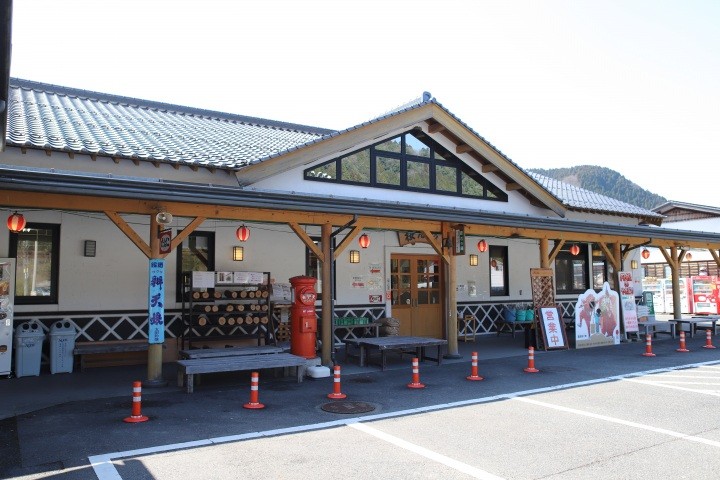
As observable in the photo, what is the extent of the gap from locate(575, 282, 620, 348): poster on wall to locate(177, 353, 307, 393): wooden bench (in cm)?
784

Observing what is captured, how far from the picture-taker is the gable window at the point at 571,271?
62.5ft

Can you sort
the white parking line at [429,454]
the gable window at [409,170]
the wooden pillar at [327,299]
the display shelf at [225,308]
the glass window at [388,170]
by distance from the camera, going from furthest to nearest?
1. the glass window at [388,170]
2. the gable window at [409,170]
3. the display shelf at [225,308]
4. the wooden pillar at [327,299]
5. the white parking line at [429,454]

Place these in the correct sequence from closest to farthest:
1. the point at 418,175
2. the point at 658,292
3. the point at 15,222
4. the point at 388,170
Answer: the point at 15,222 → the point at 388,170 → the point at 418,175 → the point at 658,292

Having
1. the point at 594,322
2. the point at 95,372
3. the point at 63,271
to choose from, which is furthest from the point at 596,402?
the point at 63,271

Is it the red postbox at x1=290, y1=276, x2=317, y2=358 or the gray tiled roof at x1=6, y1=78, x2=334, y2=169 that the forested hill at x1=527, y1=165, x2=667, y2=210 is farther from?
the red postbox at x1=290, y1=276, x2=317, y2=358

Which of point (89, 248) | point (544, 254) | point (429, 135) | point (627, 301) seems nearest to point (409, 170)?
point (429, 135)

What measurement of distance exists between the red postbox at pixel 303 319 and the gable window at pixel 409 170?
3159 millimetres

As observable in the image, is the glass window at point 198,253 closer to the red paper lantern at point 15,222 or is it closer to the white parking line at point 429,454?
the red paper lantern at point 15,222

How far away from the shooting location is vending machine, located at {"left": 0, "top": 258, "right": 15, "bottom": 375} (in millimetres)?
9734

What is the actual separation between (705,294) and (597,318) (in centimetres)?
1351

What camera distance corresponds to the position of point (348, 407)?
762 centimetres

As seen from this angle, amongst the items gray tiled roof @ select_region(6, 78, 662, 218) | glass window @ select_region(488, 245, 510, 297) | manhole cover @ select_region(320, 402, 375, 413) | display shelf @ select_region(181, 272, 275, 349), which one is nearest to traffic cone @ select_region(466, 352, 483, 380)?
manhole cover @ select_region(320, 402, 375, 413)

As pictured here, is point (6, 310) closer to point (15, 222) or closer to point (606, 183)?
point (15, 222)

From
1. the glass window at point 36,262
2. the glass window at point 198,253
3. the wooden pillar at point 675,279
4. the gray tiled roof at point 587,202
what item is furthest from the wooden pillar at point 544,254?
the glass window at point 36,262
